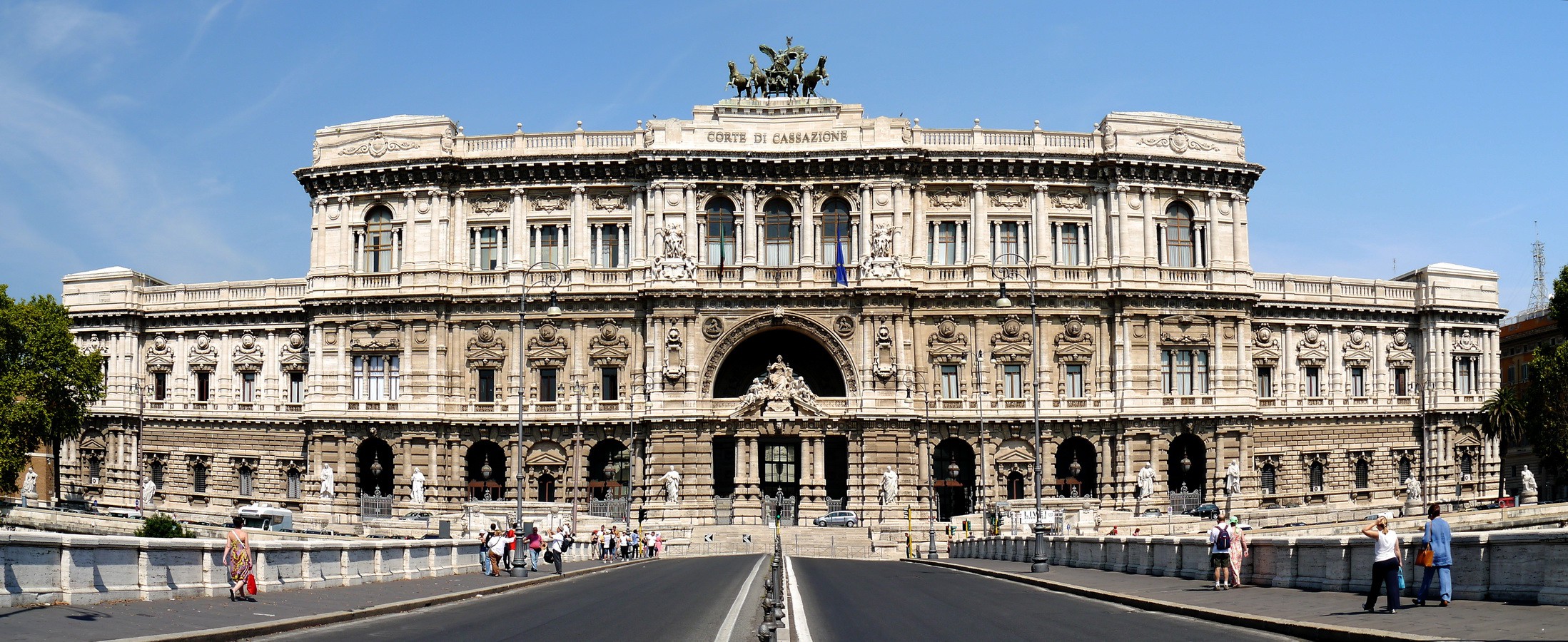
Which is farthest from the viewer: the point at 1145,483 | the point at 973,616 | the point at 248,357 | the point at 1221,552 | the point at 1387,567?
the point at 248,357

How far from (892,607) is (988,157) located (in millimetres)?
51475

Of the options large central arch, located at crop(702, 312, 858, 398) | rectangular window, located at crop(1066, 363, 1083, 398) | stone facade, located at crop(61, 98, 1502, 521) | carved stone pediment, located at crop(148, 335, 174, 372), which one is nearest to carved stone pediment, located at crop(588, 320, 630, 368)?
stone facade, located at crop(61, 98, 1502, 521)

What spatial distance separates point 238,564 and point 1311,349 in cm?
7117

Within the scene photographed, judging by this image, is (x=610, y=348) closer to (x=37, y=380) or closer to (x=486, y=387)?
(x=486, y=387)

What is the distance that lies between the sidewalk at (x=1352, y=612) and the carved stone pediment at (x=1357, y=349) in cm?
5629

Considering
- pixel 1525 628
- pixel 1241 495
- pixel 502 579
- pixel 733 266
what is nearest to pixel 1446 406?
pixel 1241 495

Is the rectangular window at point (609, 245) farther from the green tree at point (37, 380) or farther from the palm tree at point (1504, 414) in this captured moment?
the palm tree at point (1504, 414)

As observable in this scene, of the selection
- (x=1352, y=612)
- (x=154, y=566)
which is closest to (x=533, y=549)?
(x=154, y=566)

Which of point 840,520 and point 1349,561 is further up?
point 1349,561

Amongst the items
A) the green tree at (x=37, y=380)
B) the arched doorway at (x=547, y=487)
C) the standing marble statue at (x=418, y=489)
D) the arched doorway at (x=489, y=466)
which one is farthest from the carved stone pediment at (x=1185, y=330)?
the green tree at (x=37, y=380)

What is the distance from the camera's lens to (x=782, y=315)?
77.3 meters

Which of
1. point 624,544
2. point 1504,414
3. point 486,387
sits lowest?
point 624,544

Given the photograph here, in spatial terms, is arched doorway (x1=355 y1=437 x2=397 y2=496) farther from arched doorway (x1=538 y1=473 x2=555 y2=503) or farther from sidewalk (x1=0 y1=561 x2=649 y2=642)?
sidewalk (x1=0 y1=561 x2=649 y2=642)

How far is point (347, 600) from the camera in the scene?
29.5 m
